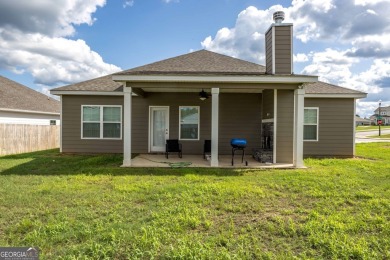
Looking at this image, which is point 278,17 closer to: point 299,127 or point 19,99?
point 299,127

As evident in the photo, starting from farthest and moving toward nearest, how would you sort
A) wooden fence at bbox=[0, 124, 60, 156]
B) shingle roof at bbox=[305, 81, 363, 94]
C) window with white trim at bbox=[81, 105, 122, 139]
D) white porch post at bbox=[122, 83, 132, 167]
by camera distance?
wooden fence at bbox=[0, 124, 60, 156], window with white trim at bbox=[81, 105, 122, 139], shingle roof at bbox=[305, 81, 363, 94], white porch post at bbox=[122, 83, 132, 167]

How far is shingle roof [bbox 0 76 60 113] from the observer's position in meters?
13.1

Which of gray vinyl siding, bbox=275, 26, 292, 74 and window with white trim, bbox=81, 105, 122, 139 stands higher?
gray vinyl siding, bbox=275, 26, 292, 74

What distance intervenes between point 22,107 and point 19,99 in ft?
4.37

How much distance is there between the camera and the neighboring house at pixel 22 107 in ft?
41.6

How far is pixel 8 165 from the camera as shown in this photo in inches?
308

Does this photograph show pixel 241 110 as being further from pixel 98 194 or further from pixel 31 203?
pixel 31 203

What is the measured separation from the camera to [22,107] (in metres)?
13.5

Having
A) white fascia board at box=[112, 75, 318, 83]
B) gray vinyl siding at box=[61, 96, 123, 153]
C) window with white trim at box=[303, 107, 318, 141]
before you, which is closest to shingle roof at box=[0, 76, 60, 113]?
gray vinyl siding at box=[61, 96, 123, 153]

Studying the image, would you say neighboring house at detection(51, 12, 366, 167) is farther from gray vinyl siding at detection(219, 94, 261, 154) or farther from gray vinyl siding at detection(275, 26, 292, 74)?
gray vinyl siding at detection(275, 26, 292, 74)

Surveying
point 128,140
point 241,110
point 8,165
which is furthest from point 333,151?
point 8,165

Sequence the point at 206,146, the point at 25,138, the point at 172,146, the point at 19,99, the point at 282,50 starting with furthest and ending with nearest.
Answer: the point at 19,99 < the point at 25,138 < the point at 206,146 < the point at 172,146 < the point at 282,50

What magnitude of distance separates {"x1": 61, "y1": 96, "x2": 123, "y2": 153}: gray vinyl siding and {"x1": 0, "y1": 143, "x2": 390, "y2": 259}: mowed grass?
4210 mm

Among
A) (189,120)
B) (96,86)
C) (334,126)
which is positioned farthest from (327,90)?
(96,86)
